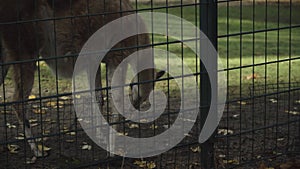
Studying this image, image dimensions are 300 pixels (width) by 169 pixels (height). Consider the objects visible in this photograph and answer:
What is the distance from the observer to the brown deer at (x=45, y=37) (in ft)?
20.0

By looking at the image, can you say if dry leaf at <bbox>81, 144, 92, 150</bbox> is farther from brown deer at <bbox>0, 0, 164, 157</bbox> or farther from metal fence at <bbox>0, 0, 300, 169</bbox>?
brown deer at <bbox>0, 0, 164, 157</bbox>

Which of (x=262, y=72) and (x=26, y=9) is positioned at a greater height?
(x=26, y=9)

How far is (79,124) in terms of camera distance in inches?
290

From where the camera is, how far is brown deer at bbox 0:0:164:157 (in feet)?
20.0

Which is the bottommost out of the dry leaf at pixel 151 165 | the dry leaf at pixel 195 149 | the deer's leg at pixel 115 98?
the dry leaf at pixel 151 165

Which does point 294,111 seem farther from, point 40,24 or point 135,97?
point 40,24

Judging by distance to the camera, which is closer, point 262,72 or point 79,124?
point 79,124

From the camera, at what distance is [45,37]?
6.57m

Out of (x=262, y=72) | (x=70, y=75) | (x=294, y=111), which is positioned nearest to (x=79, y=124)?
(x=70, y=75)

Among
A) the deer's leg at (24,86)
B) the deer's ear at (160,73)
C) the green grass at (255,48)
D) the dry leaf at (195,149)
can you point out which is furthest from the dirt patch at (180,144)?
the green grass at (255,48)

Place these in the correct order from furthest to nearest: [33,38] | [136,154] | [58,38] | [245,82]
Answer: [245,82], [58,38], [33,38], [136,154]

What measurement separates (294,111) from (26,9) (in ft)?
11.1

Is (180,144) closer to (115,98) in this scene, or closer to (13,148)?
(115,98)

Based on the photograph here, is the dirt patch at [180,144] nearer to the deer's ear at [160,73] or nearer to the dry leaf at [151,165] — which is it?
the dry leaf at [151,165]
